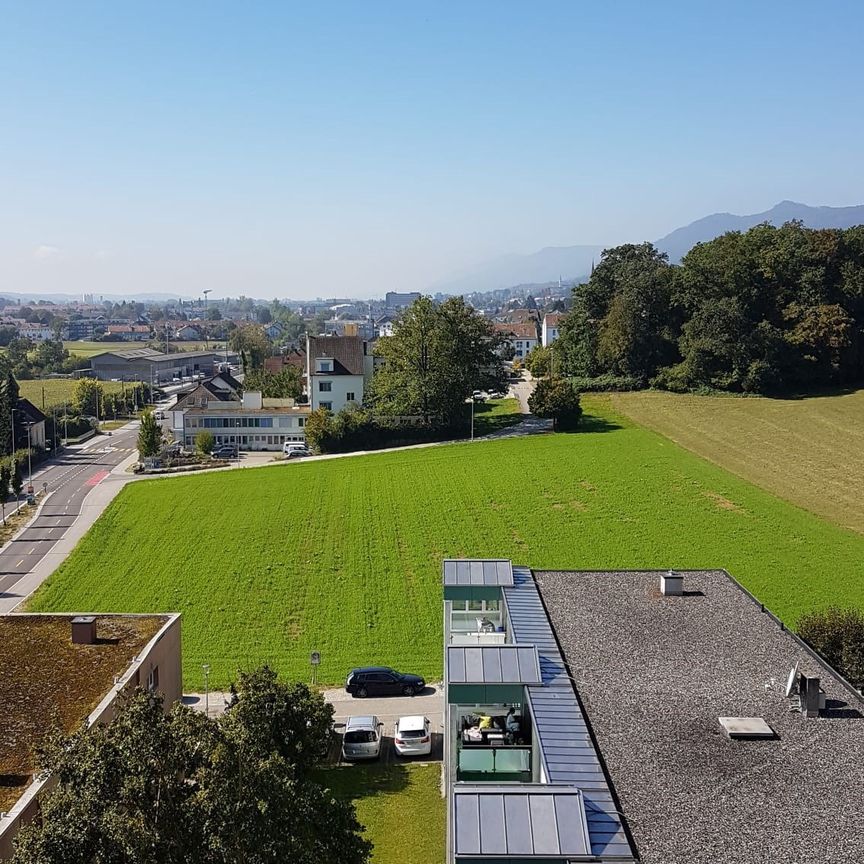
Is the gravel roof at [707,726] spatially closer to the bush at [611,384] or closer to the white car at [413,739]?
the white car at [413,739]

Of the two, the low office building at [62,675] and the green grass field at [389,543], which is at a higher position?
the low office building at [62,675]

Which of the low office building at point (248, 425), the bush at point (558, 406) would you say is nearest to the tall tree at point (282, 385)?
the low office building at point (248, 425)

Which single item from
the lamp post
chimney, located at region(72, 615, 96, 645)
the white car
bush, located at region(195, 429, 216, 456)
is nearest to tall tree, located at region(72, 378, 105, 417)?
bush, located at region(195, 429, 216, 456)

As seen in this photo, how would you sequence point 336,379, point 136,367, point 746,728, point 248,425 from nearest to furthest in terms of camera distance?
point 746,728 < point 248,425 < point 336,379 < point 136,367

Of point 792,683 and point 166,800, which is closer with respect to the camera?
point 166,800

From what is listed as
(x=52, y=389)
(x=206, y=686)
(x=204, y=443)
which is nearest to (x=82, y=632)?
(x=206, y=686)

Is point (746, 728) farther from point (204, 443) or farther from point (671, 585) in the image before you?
point (204, 443)

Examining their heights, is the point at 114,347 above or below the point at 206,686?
above
